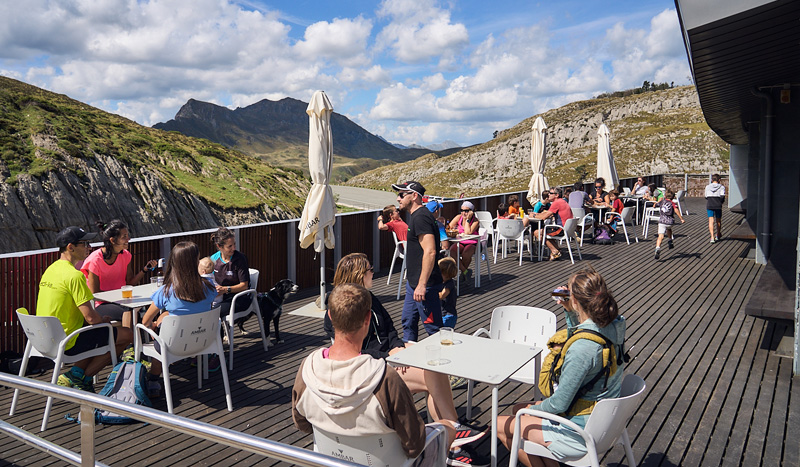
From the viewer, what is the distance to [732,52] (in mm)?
6172

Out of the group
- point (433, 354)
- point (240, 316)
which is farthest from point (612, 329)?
point (240, 316)

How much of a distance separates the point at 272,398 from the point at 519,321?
83.3 inches

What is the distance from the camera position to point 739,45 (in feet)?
19.1

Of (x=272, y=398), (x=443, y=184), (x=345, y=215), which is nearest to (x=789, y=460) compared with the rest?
(x=272, y=398)

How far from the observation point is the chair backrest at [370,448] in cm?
237

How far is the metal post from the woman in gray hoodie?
201cm

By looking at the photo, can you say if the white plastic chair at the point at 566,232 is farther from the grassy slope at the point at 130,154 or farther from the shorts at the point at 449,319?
the grassy slope at the point at 130,154

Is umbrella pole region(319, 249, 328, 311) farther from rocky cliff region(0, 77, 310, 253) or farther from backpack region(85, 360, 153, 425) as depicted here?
rocky cliff region(0, 77, 310, 253)

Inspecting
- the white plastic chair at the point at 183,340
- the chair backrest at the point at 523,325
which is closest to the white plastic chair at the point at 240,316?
the white plastic chair at the point at 183,340

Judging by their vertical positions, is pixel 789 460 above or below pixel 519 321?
below

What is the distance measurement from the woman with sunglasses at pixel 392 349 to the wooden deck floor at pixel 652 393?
0.36 meters

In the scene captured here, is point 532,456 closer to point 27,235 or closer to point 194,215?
point 27,235

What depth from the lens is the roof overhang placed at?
4.59 m

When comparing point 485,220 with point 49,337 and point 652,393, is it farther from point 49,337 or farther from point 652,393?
point 49,337
